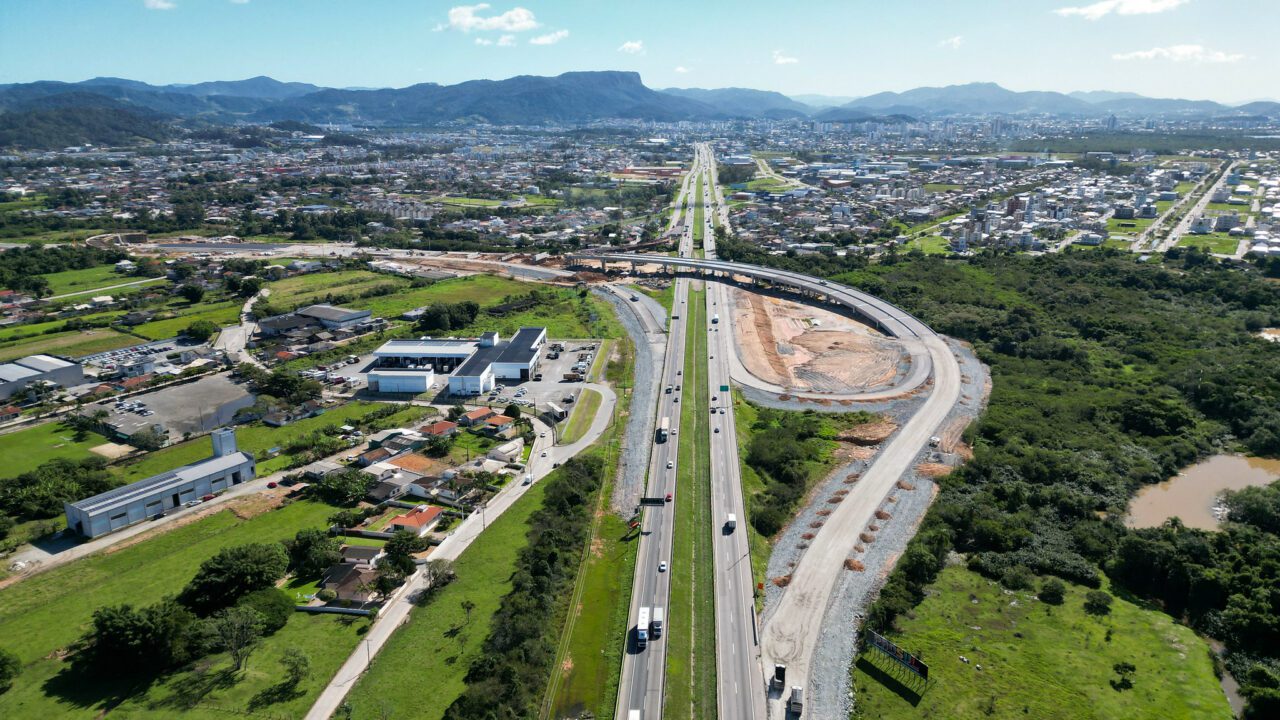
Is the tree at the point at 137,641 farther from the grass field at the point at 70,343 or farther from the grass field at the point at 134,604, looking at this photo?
the grass field at the point at 70,343

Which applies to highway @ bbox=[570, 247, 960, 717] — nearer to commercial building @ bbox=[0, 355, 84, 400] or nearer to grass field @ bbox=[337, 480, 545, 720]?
grass field @ bbox=[337, 480, 545, 720]

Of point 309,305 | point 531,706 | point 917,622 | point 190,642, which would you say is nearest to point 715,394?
point 917,622

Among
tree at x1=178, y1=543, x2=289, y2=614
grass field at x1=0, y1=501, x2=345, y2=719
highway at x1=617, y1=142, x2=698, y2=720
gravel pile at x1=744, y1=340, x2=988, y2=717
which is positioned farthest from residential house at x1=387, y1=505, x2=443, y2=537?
gravel pile at x1=744, y1=340, x2=988, y2=717

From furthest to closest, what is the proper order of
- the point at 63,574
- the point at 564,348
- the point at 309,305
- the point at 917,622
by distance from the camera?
the point at 309,305 < the point at 564,348 < the point at 63,574 < the point at 917,622

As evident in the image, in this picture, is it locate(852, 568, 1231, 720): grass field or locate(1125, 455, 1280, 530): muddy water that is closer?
locate(852, 568, 1231, 720): grass field

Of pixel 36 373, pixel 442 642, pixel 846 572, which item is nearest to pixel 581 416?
pixel 846 572

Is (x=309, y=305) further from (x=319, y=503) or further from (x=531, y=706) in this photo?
(x=531, y=706)
